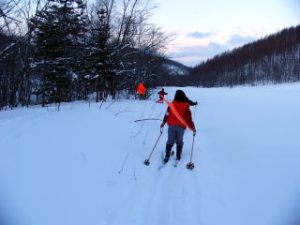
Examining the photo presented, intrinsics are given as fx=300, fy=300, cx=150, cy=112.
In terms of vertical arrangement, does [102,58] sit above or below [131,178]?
above

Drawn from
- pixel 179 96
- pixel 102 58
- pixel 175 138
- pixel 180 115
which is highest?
pixel 102 58

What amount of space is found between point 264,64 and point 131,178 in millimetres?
98330

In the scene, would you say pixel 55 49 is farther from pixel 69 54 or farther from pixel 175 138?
pixel 175 138

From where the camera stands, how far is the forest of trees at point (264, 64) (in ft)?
278

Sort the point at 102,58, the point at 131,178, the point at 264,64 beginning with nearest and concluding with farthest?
1. the point at 131,178
2. the point at 102,58
3. the point at 264,64

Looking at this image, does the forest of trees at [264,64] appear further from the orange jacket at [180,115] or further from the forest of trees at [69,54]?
the orange jacket at [180,115]

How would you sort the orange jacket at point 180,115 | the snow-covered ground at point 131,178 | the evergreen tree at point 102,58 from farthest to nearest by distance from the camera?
the evergreen tree at point 102,58 → the orange jacket at point 180,115 → the snow-covered ground at point 131,178

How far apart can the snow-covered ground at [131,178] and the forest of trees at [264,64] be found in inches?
3103

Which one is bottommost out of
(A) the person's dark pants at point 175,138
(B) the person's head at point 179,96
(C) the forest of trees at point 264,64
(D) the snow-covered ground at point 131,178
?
(D) the snow-covered ground at point 131,178

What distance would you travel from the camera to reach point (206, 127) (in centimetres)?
1221

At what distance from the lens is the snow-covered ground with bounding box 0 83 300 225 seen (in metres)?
4.78

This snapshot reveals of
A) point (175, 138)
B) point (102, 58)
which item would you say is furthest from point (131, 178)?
point (102, 58)

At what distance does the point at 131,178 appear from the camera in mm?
6262

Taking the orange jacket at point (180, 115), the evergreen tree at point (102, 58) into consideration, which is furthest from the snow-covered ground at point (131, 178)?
the evergreen tree at point (102, 58)
